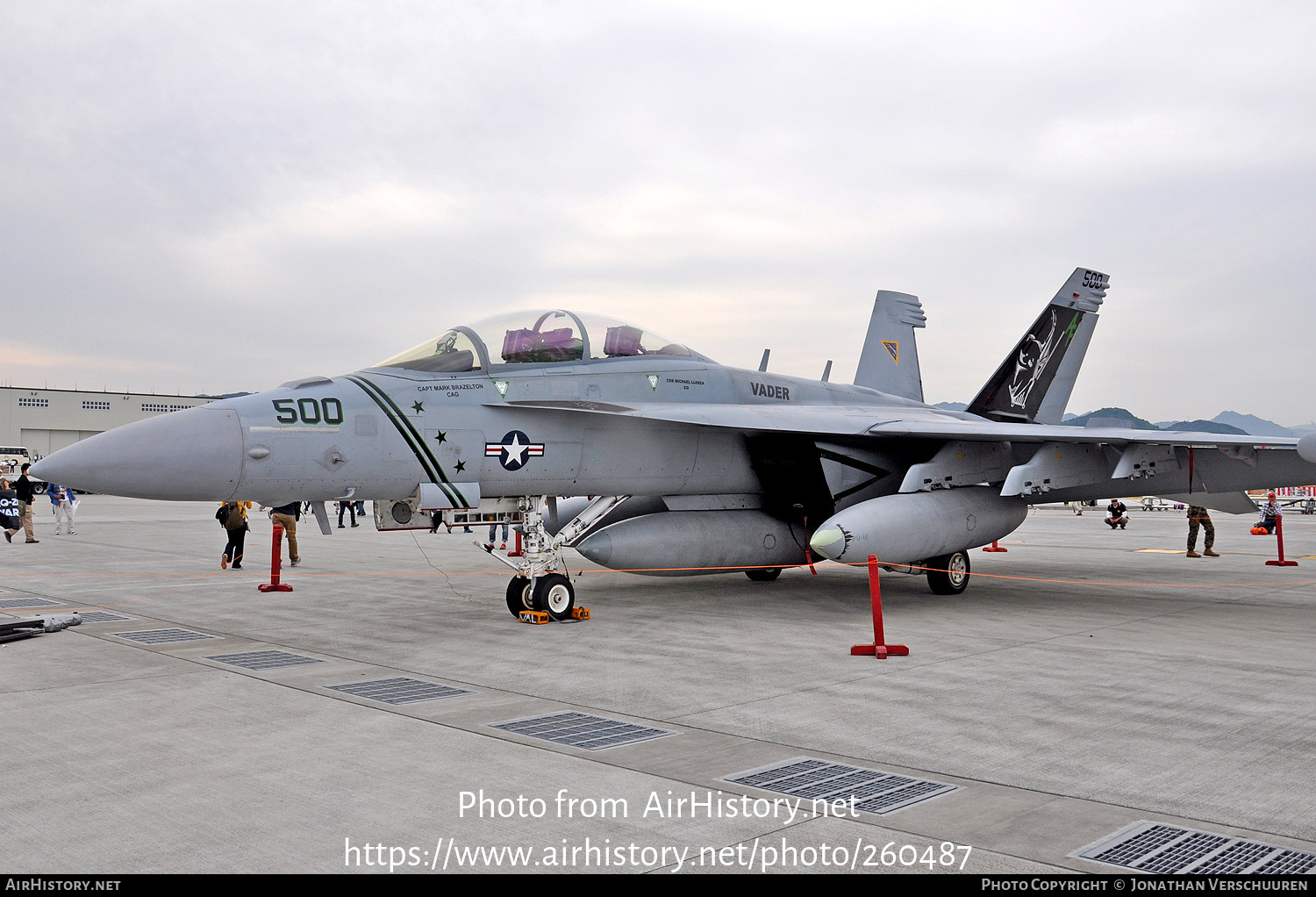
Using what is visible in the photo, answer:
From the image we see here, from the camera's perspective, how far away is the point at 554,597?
366 inches

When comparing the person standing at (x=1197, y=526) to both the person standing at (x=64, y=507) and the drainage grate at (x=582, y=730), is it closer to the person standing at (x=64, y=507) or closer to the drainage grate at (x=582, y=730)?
the drainage grate at (x=582, y=730)

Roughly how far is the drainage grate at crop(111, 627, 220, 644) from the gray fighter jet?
57.8 inches

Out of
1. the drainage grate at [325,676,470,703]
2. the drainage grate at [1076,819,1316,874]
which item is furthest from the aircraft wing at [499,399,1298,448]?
the drainage grate at [1076,819,1316,874]

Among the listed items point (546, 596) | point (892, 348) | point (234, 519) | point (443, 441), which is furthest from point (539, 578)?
point (892, 348)

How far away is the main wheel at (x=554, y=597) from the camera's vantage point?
365 inches

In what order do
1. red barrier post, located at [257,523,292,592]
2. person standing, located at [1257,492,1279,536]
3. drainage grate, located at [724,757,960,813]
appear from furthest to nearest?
1. person standing, located at [1257,492,1279,536]
2. red barrier post, located at [257,523,292,592]
3. drainage grate, located at [724,757,960,813]

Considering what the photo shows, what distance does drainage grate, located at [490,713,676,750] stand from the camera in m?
5.00

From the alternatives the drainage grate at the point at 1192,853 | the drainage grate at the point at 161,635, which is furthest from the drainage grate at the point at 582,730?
the drainage grate at the point at 161,635

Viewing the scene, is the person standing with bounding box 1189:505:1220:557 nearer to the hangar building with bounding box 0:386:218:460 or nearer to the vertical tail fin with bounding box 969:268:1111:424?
the vertical tail fin with bounding box 969:268:1111:424

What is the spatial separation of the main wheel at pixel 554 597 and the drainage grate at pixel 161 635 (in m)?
2.84

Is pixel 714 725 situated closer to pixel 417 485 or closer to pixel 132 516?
pixel 417 485

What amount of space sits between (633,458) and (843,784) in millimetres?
5934

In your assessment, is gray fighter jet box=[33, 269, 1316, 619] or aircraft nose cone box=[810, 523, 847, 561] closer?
gray fighter jet box=[33, 269, 1316, 619]
